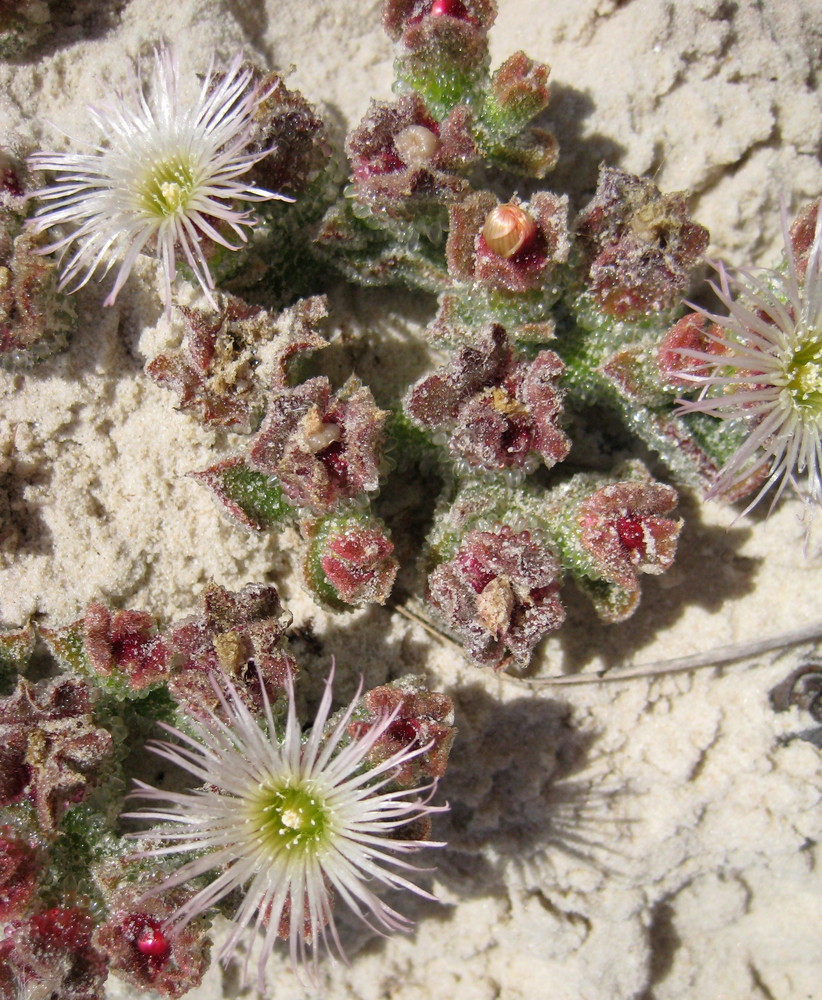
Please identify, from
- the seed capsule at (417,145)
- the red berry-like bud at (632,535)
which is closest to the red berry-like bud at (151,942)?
the red berry-like bud at (632,535)

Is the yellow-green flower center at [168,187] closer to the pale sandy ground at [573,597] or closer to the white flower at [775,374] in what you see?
the pale sandy ground at [573,597]

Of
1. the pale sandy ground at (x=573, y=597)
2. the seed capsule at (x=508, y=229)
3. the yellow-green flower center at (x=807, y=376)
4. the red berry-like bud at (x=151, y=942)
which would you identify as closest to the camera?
the red berry-like bud at (x=151, y=942)

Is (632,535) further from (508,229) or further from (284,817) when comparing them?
(284,817)

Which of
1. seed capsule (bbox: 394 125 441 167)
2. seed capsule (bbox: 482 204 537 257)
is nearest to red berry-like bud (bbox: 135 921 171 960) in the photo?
seed capsule (bbox: 482 204 537 257)

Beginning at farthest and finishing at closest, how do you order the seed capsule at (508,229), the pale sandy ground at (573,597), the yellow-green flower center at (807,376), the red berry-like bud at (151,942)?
the pale sandy ground at (573,597) → the yellow-green flower center at (807,376) → the seed capsule at (508,229) → the red berry-like bud at (151,942)

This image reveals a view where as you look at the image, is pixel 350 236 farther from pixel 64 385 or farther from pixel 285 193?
pixel 64 385

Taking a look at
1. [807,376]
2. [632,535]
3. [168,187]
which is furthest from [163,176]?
[807,376]
